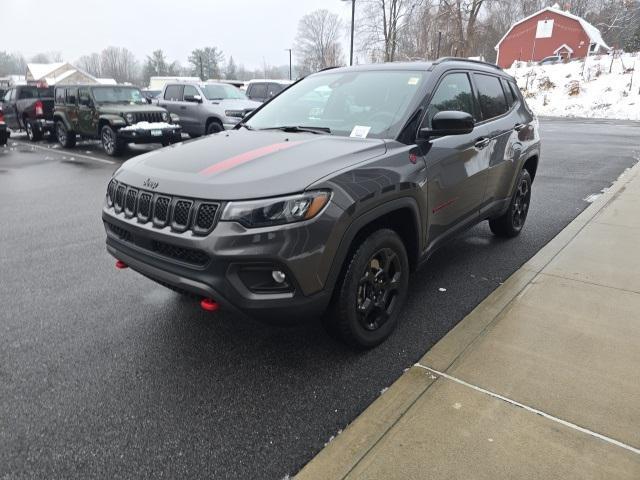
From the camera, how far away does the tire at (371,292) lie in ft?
8.78

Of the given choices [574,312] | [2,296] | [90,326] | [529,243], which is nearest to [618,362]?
[574,312]

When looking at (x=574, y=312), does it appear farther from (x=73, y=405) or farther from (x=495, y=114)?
(x=73, y=405)

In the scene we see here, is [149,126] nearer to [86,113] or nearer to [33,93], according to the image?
[86,113]

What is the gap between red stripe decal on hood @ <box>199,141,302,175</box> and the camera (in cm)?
259

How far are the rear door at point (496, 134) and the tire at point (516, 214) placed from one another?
0.40 m

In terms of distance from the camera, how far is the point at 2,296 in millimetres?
3771

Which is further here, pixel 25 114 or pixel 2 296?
A: pixel 25 114

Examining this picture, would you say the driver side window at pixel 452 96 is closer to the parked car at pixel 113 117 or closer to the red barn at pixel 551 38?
the parked car at pixel 113 117

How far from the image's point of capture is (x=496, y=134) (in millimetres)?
4199

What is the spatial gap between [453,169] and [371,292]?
1217 millimetres

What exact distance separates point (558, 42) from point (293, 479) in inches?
2436

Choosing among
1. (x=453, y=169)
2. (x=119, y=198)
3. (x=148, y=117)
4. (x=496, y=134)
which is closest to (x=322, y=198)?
(x=119, y=198)

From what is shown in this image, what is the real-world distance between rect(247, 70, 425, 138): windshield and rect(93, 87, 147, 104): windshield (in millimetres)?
9773

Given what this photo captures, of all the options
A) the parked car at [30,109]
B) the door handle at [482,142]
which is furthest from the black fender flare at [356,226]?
the parked car at [30,109]
